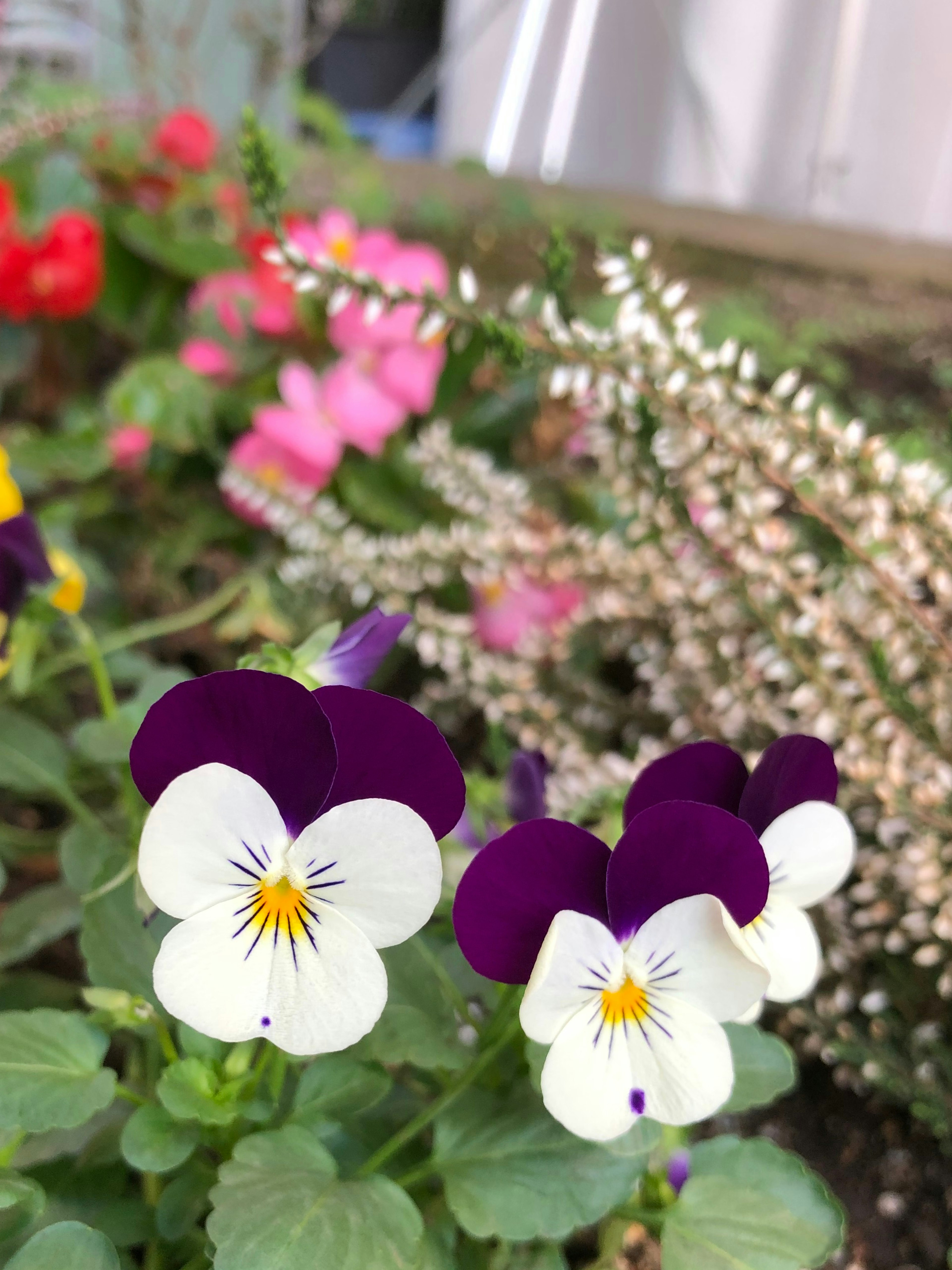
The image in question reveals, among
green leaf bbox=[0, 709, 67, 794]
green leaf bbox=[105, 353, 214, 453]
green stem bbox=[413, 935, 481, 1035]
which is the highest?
green stem bbox=[413, 935, 481, 1035]

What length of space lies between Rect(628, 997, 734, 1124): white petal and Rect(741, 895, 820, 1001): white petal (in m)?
0.05

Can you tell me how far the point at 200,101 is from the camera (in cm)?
198

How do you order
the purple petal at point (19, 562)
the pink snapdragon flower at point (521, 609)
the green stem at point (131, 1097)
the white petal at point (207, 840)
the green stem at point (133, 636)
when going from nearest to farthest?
the white petal at point (207, 840) < the green stem at point (131, 1097) < the purple petal at point (19, 562) < the green stem at point (133, 636) < the pink snapdragon flower at point (521, 609)

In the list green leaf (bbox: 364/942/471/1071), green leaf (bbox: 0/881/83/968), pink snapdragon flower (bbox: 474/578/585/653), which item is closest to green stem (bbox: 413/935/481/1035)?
green leaf (bbox: 364/942/471/1071)

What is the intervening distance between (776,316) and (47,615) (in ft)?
3.92

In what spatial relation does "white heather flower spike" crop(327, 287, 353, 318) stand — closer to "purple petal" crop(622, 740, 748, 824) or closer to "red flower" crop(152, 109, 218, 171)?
"purple petal" crop(622, 740, 748, 824)

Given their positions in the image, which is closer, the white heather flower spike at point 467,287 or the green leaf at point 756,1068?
the green leaf at point 756,1068

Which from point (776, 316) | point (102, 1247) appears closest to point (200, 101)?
point (776, 316)

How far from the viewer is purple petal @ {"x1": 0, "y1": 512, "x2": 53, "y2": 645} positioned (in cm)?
52

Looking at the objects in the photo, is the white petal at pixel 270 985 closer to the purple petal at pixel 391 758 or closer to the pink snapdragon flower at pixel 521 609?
the purple petal at pixel 391 758

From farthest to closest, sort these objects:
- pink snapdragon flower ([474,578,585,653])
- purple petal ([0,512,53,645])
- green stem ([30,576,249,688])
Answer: pink snapdragon flower ([474,578,585,653]) → green stem ([30,576,249,688]) → purple petal ([0,512,53,645])

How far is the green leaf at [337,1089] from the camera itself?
41cm

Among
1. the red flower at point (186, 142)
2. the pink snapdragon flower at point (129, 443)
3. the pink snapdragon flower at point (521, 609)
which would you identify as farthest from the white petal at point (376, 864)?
the red flower at point (186, 142)

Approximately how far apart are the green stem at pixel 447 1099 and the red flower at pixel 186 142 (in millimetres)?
1108
